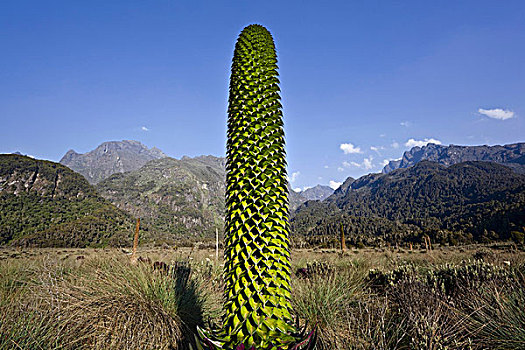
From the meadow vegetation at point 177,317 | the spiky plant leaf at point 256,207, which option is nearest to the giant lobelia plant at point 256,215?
the spiky plant leaf at point 256,207

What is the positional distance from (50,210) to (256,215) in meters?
118

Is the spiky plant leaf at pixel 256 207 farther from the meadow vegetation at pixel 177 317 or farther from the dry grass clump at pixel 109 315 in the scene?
the dry grass clump at pixel 109 315

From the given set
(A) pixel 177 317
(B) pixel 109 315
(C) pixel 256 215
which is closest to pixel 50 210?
(B) pixel 109 315

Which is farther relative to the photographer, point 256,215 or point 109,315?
point 109,315

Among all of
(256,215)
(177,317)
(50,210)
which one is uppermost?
(256,215)

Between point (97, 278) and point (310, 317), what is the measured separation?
3.82 m

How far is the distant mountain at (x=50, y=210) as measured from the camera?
69.6 metres

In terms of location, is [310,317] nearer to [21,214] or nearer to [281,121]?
[281,121]

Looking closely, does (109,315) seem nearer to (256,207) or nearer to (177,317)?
(177,317)

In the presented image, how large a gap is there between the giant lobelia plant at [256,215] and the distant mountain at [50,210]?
4890 cm

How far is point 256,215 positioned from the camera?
92.4 inches

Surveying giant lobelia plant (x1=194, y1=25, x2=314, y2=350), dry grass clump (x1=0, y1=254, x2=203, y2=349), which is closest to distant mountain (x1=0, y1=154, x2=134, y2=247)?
dry grass clump (x1=0, y1=254, x2=203, y2=349)

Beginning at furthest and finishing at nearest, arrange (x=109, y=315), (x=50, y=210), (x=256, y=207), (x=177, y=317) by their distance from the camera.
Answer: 1. (x=50, y=210)
2. (x=177, y=317)
3. (x=109, y=315)
4. (x=256, y=207)

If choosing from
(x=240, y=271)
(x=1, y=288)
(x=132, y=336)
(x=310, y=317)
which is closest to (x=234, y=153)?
(x=240, y=271)
